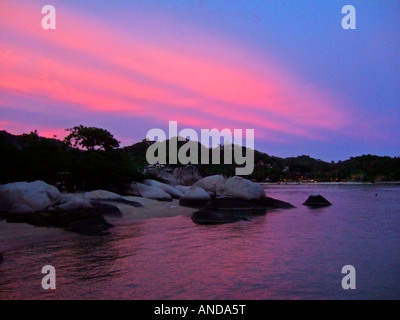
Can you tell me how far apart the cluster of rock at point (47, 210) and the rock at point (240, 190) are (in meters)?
14.3

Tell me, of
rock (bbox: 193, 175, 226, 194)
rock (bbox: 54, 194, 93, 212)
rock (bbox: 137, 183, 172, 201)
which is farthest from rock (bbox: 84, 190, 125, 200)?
rock (bbox: 193, 175, 226, 194)

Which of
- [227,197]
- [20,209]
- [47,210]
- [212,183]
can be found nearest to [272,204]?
[227,197]

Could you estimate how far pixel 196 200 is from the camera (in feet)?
102

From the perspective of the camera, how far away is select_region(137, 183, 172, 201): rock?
1331 inches

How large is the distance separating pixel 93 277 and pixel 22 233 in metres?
7.54

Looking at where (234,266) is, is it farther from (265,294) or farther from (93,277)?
(93,277)

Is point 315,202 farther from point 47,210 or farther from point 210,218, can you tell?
point 47,210

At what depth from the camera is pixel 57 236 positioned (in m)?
16.3

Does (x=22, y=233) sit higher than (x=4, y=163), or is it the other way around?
(x=4, y=163)

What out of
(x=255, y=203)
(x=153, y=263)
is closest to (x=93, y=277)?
(x=153, y=263)

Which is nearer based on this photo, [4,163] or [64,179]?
[4,163]
